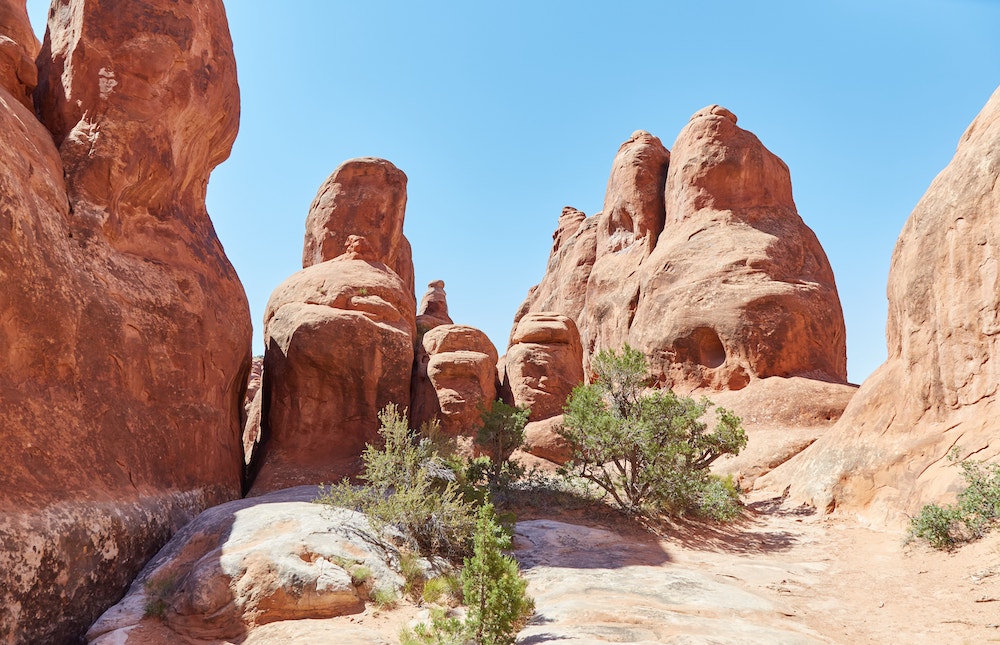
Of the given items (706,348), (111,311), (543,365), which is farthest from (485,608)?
(706,348)

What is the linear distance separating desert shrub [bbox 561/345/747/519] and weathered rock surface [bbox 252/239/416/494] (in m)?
5.35

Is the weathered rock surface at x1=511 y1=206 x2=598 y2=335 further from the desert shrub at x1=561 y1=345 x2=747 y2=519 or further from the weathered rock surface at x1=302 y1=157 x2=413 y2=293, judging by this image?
the desert shrub at x1=561 y1=345 x2=747 y2=519

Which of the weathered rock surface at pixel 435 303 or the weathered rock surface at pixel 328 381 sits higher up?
the weathered rock surface at pixel 435 303

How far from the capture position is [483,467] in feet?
51.0

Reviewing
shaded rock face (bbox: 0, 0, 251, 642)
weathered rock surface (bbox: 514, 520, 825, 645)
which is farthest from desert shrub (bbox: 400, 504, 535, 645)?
shaded rock face (bbox: 0, 0, 251, 642)

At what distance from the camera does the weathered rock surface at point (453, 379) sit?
777 inches

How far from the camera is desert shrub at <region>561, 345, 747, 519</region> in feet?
42.9

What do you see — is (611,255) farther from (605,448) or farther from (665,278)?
(605,448)

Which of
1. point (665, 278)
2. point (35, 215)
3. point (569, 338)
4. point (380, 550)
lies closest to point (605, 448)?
point (380, 550)

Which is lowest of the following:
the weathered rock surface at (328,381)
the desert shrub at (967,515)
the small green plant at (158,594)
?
the small green plant at (158,594)

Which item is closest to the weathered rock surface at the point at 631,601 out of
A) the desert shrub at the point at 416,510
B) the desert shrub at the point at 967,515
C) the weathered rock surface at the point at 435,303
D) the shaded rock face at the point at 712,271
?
the desert shrub at the point at 416,510

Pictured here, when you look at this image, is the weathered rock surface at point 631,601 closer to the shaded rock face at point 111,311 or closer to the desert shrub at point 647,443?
the desert shrub at point 647,443

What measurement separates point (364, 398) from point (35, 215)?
28.5ft

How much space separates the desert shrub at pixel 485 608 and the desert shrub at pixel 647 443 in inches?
268
